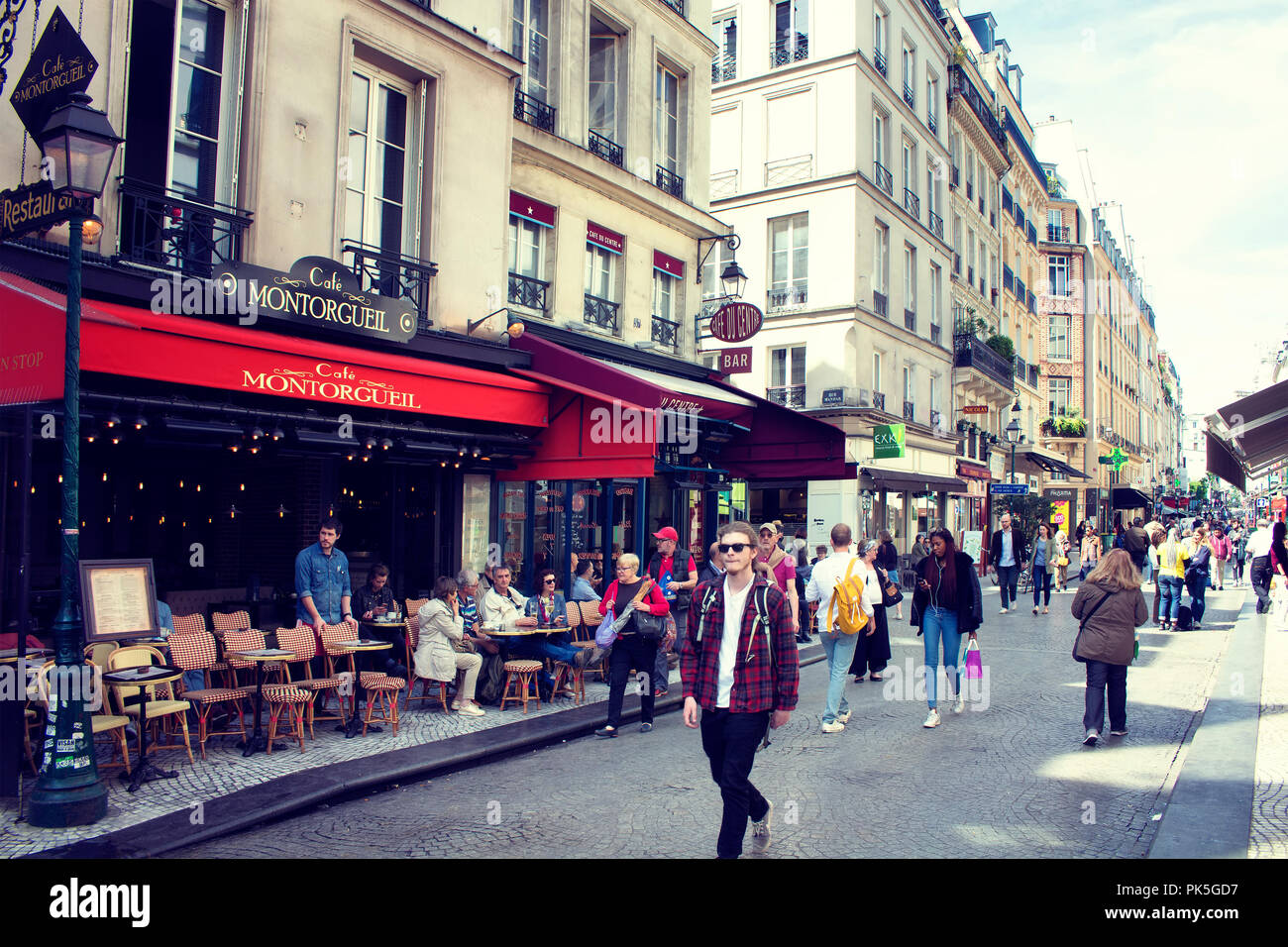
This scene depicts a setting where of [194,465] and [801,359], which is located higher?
[801,359]

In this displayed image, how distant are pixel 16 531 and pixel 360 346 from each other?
3.61 m

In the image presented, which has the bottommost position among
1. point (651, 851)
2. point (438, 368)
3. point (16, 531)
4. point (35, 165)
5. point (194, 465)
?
point (651, 851)

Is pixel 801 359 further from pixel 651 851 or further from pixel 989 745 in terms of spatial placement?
pixel 651 851

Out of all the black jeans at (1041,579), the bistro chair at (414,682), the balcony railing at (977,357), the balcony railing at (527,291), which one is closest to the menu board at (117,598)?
the bistro chair at (414,682)

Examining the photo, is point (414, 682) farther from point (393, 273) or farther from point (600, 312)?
point (600, 312)

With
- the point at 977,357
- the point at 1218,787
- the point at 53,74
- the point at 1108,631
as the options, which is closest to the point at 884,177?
the point at 977,357

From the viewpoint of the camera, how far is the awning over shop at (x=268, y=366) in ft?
22.7

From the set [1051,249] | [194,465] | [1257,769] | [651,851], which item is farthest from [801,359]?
[1051,249]

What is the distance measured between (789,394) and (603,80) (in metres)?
12.0

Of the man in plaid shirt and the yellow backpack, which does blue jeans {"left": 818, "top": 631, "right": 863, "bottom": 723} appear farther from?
the man in plaid shirt

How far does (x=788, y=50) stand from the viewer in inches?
1006

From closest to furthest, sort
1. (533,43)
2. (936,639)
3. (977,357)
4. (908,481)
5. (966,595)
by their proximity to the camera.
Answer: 1. (966,595)
2. (936,639)
3. (533,43)
4. (908,481)
5. (977,357)

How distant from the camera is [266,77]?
912 centimetres

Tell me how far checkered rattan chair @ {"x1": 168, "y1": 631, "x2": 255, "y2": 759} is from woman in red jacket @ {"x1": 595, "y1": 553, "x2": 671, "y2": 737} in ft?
9.74
